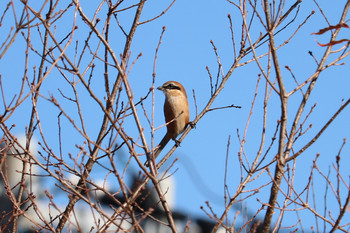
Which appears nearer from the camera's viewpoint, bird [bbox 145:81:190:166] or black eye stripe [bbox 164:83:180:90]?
bird [bbox 145:81:190:166]

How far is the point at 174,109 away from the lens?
695 centimetres

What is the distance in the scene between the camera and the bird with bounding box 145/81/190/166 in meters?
6.75

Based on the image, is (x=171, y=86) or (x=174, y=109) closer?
(x=174, y=109)

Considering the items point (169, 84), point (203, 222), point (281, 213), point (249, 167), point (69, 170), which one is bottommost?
point (69, 170)

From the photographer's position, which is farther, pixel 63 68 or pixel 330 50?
pixel 63 68

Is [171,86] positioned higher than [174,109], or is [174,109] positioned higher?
[171,86]

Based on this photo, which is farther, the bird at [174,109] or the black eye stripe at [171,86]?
the black eye stripe at [171,86]

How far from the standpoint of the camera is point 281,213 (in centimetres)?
360

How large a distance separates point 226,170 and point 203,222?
499 centimetres

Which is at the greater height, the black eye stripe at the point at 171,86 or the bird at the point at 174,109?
the black eye stripe at the point at 171,86

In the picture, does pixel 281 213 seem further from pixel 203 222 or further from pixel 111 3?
pixel 203 222

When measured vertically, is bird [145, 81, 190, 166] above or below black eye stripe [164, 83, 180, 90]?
below

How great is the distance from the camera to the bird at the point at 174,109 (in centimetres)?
675

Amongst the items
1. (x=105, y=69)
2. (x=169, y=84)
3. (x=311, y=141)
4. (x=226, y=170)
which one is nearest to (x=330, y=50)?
(x=311, y=141)
